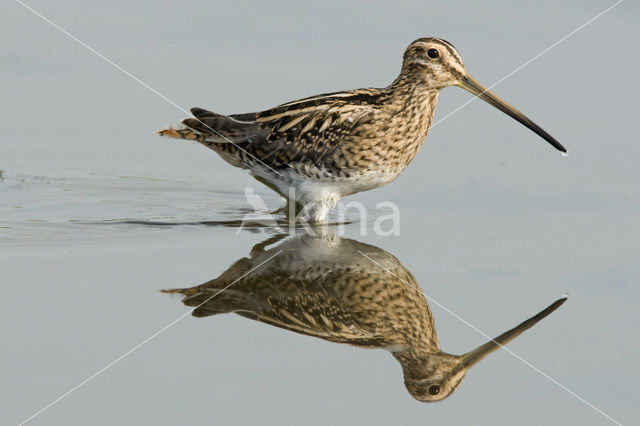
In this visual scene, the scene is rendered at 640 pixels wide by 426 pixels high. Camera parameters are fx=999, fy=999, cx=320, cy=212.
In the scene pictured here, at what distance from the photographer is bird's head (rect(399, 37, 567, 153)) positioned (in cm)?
944

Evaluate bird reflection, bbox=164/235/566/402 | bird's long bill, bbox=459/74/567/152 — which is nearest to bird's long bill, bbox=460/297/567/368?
bird reflection, bbox=164/235/566/402

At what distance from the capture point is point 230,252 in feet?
26.8

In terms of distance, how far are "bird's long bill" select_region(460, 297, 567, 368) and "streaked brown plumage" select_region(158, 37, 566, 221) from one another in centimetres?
306

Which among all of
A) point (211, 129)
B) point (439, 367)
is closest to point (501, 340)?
point (439, 367)

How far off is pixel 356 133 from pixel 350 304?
2969 mm

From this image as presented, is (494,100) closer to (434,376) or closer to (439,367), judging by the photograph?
(439,367)

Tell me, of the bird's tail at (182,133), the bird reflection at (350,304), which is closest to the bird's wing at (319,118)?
the bird's tail at (182,133)

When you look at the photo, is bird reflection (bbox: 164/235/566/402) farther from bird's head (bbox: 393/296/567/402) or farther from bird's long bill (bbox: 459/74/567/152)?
bird's long bill (bbox: 459/74/567/152)

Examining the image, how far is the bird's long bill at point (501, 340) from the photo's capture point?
5.96 m

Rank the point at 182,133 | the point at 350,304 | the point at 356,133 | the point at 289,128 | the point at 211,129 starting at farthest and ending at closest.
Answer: the point at 182,133 → the point at 211,129 → the point at 289,128 → the point at 356,133 → the point at 350,304

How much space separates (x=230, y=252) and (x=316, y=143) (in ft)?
6.21

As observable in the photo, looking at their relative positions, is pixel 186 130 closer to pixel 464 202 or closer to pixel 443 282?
pixel 464 202

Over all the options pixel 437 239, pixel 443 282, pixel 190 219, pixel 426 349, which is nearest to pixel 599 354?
pixel 426 349

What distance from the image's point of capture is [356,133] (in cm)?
948
